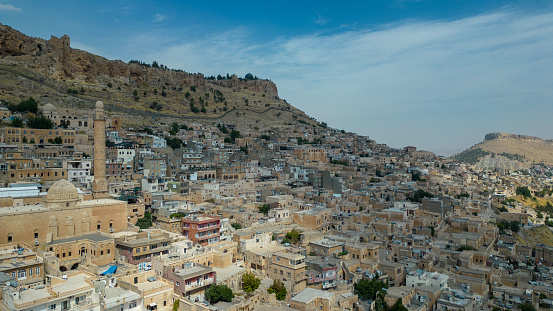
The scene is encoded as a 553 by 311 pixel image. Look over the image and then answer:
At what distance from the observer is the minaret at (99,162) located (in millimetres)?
23844

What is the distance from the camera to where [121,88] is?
64750 millimetres

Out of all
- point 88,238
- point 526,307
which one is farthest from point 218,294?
point 526,307

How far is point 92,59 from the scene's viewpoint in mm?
63281

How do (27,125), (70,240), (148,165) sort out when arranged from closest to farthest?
1. (70,240)
2. (148,165)
3. (27,125)

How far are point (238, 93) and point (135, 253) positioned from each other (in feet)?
243

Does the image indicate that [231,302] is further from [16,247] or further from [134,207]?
[134,207]

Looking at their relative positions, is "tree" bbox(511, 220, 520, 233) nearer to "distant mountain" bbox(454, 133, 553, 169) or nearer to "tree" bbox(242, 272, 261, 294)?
"tree" bbox(242, 272, 261, 294)

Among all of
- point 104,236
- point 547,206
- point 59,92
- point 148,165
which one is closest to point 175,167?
point 148,165

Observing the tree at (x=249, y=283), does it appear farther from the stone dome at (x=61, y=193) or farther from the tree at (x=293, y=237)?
the stone dome at (x=61, y=193)

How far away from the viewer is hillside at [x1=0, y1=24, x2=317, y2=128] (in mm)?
49812

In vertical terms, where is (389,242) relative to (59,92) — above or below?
below

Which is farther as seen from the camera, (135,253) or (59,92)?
(59,92)

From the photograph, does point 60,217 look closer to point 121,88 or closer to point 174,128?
point 174,128

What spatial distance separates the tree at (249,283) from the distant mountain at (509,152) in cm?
11368
